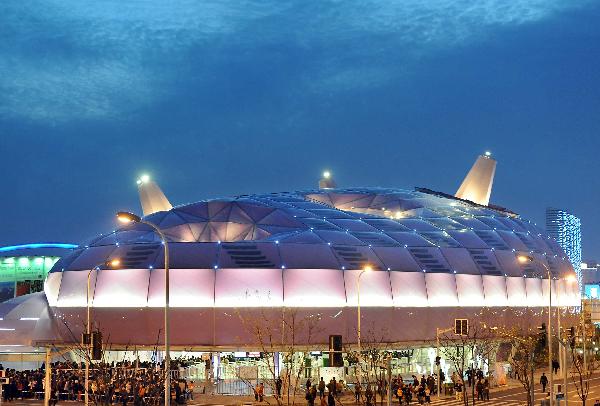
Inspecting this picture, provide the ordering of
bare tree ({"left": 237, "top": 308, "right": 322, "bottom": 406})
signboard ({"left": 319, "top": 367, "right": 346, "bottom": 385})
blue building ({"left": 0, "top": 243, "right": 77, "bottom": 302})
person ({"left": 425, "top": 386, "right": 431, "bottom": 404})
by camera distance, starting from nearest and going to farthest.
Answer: person ({"left": 425, "top": 386, "right": 431, "bottom": 404}) < bare tree ({"left": 237, "top": 308, "right": 322, "bottom": 406}) < signboard ({"left": 319, "top": 367, "right": 346, "bottom": 385}) < blue building ({"left": 0, "top": 243, "right": 77, "bottom": 302})

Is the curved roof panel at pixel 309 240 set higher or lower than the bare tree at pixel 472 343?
higher

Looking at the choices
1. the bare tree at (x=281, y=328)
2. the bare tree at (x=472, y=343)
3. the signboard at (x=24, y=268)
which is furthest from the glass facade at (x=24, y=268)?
the bare tree at (x=472, y=343)

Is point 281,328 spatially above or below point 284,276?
below

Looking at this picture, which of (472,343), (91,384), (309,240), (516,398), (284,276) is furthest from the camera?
(472,343)

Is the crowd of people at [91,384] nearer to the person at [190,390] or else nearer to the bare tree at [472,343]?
the person at [190,390]

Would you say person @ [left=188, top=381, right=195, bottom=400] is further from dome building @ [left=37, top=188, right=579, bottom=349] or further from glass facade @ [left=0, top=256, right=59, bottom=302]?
glass facade @ [left=0, top=256, right=59, bottom=302]

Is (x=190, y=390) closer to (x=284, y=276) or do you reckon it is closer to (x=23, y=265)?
(x=284, y=276)

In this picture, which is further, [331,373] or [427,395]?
[331,373]

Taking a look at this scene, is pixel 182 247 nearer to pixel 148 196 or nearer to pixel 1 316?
pixel 1 316

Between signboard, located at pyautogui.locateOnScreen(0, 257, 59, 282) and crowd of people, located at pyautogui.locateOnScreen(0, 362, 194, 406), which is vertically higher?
signboard, located at pyautogui.locateOnScreen(0, 257, 59, 282)


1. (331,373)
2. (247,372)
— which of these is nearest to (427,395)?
(331,373)

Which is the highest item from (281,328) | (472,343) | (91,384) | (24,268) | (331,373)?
(24,268)

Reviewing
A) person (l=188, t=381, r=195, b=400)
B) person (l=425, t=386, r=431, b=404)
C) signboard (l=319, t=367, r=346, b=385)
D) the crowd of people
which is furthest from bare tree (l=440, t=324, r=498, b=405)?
the crowd of people

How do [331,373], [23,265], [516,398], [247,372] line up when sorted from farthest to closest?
[23,265] → [331,373] → [247,372] → [516,398]
